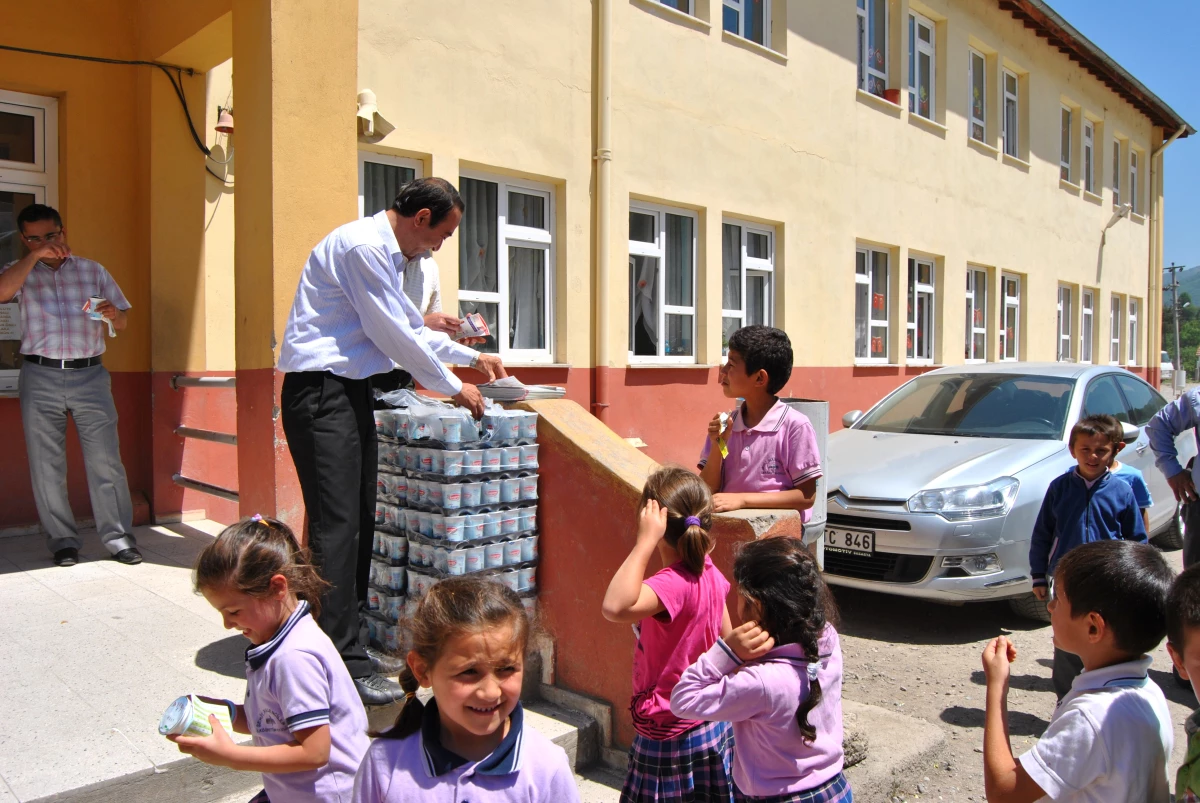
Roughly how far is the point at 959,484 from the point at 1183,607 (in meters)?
4.40

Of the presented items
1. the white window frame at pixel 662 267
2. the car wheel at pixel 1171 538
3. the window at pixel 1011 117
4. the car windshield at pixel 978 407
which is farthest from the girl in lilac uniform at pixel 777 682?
the window at pixel 1011 117

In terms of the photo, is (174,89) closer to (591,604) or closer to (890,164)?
(591,604)

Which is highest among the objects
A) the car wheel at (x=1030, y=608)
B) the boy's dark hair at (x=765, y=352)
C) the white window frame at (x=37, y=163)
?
the white window frame at (x=37, y=163)

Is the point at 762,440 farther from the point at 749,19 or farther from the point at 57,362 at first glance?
the point at 749,19

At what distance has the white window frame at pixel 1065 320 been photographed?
20.1 meters

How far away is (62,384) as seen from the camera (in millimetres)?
5312

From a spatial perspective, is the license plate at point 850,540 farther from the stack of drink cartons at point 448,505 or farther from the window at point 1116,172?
the window at point 1116,172

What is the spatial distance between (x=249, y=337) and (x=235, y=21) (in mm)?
1682

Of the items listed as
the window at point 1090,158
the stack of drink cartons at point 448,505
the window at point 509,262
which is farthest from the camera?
the window at point 1090,158

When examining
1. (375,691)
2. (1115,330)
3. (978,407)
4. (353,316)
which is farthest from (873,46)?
(375,691)

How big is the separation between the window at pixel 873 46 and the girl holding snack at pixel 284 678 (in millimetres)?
13123

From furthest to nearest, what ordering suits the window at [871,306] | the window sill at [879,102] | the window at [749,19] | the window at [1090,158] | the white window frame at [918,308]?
the window at [1090,158], the white window frame at [918,308], the window at [871,306], the window sill at [879,102], the window at [749,19]

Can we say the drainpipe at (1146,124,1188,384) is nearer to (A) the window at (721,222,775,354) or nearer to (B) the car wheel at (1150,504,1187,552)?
(A) the window at (721,222,775,354)

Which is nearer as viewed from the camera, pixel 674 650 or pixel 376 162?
pixel 674 650
